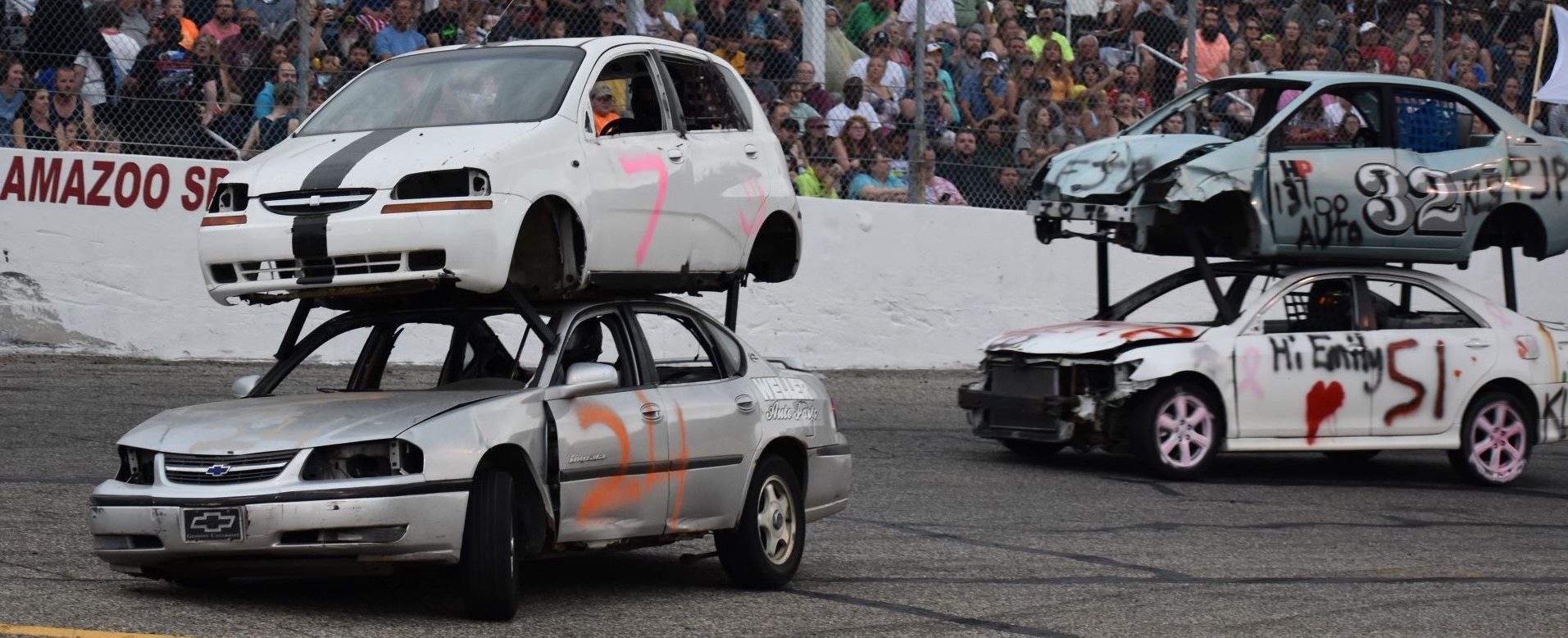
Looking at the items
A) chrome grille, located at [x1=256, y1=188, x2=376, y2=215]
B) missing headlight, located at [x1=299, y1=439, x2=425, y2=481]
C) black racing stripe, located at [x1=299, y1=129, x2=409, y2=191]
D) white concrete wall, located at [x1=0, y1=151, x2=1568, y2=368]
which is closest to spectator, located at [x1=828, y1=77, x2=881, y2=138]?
white concrete wall, located at [x1=0, y1=151, x2=1568, y2=368]

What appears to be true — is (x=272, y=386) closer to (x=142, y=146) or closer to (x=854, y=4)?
(x=142, y=146)

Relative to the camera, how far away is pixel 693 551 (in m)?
9.17

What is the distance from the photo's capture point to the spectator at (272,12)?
15312 millimetres

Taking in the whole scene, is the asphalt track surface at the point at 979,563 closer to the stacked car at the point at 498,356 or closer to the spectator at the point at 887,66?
the stacked car at the point at 498,356

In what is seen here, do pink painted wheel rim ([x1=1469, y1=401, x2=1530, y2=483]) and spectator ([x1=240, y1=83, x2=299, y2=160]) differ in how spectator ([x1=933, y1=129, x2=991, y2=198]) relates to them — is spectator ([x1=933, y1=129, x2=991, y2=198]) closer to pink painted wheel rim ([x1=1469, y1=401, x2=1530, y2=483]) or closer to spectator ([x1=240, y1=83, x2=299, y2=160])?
spectator ([x1=240, y1=83, x2=299, y2=160])

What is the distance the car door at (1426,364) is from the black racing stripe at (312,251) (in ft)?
25.2

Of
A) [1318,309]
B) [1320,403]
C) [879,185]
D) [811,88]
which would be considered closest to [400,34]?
[811,88]

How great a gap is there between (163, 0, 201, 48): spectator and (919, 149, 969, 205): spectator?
639 cm

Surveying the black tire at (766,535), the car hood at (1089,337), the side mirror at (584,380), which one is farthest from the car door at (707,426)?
the car hood at (1089,337)

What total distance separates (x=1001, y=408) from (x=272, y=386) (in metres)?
6.16

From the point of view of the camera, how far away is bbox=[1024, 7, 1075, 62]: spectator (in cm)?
1817

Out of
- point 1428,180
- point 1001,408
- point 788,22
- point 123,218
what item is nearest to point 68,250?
point 123,218

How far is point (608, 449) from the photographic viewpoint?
7195mm

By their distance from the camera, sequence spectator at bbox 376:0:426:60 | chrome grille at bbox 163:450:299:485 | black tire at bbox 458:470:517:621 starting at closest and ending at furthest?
chrome grille at bbox 163:450:299:485 → black tire at bbox 458:470:517:621 → spectator at bbox 376:0:426:60
